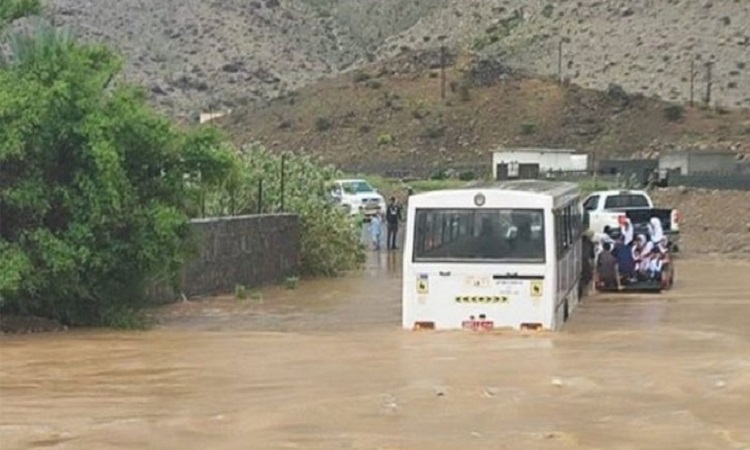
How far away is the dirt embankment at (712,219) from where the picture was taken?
163 feet

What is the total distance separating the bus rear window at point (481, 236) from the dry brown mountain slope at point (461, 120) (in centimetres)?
6585

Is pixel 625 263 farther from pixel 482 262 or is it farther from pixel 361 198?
pixel 361 198

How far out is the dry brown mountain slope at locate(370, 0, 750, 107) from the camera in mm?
106812

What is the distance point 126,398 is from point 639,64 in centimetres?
9449

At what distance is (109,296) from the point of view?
86.8ft

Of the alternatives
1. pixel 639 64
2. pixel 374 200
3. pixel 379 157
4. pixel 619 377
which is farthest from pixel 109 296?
pixel 639 64

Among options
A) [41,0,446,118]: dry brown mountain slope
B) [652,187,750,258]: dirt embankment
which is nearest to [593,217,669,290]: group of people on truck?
[652,187,750,258]: dirt embankment

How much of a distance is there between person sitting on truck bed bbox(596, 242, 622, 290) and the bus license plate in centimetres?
996

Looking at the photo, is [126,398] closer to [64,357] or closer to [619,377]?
[64,357]

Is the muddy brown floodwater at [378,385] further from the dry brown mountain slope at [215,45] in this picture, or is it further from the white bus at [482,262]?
the dry brown mountain slope at [215,45]

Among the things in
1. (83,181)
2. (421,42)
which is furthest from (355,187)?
(421,42)

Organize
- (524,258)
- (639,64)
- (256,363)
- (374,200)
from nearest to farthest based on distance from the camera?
(256,363)
(524,258)
(374,200)
(639,64)

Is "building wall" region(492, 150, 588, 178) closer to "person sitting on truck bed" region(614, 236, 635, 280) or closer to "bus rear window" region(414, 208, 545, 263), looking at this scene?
"person sitting on truck bed" region(614, 236, 635, 280)

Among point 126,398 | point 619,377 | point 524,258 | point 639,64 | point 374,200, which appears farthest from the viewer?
point 639,64
